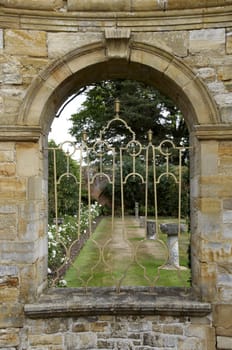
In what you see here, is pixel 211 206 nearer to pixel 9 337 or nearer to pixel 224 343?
pixel 224 343

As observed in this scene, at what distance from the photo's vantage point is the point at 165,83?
4.00 meters

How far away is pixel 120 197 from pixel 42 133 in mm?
8855

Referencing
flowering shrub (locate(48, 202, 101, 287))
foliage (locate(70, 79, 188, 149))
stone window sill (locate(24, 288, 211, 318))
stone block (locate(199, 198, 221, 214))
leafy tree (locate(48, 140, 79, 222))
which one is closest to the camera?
stone window sill (locate(24, 288, 211, 318))

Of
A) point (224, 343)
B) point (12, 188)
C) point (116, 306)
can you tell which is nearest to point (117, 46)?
point (12, 188)

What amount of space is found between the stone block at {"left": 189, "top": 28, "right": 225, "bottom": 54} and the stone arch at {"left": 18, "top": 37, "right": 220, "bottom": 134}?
24 cm

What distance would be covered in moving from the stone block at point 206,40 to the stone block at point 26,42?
1.50 metres

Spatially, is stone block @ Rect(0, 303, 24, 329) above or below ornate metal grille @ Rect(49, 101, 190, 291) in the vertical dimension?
below

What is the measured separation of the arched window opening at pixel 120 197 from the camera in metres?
3.93

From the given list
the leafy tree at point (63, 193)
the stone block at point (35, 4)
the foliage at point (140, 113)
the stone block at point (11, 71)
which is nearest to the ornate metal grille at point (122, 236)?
the stone block at point (11, 71)

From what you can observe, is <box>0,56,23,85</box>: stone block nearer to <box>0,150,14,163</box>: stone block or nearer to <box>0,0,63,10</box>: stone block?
<box>0,0,63,10</box>: stone block

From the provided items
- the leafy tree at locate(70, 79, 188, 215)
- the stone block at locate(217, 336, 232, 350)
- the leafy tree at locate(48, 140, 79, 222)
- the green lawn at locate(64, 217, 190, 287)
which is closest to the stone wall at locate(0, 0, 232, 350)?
the stone block at locate(217, 336, 232, 350)

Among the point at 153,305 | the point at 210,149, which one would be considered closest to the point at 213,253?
the point at 153,305

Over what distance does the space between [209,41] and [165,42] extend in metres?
0.44

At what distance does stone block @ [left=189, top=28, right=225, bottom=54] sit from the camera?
3.75 meters
